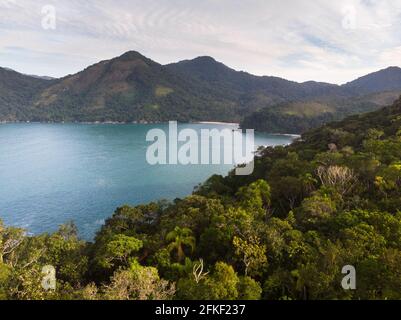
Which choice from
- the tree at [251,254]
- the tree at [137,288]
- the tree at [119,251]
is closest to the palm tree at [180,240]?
the tree at [119,251]

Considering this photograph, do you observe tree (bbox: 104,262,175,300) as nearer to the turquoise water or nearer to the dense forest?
the dense forest

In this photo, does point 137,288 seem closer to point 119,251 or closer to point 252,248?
point 252,248

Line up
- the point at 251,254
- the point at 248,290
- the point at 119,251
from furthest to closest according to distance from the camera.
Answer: the point at 119,251
the point at 251,254
the point at 248,290

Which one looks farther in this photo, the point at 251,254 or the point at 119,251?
the point at 119,251

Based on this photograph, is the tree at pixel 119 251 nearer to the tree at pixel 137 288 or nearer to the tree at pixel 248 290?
the tree at pixel 137 288

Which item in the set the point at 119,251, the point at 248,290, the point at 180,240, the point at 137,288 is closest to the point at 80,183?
the point at 119,251

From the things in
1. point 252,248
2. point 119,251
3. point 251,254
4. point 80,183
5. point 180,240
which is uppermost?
point 252,248
